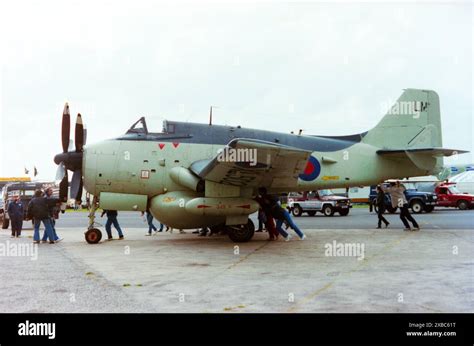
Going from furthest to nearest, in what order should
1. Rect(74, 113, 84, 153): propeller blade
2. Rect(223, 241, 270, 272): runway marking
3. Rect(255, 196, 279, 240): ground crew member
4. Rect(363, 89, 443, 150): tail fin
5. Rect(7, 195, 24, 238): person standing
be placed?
Rect(7, 195, 24, 238): person standing → Rect(363, 89, 443, 150): tail fin → Rect(255, 196, 279, 240): ground crew member → Rect(74, 113, 84, 153): propeller blade → Rect(223, 241, 270, 272): runway marking

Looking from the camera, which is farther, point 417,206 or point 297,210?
point 297,210

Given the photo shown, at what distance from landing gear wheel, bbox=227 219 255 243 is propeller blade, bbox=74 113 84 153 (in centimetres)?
523

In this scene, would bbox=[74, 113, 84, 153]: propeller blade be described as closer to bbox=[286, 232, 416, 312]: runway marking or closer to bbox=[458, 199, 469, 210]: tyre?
bbox=[286, 232, 416, 312]: runway marking

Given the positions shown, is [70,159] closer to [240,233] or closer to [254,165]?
[240,233]

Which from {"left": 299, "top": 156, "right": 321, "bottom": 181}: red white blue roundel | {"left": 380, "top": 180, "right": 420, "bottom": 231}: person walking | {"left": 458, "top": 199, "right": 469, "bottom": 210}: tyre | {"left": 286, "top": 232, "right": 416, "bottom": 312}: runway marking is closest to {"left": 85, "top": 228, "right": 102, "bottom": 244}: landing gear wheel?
{"left": 299, "top": 156, "right": 321, "bottom": 181}: red white blue roundel

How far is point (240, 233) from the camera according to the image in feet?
43.5

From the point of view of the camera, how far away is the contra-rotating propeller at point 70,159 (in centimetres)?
1340

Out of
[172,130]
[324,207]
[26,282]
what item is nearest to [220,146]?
[172,130]

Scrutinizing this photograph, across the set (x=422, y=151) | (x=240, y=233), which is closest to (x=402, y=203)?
(x=422, y=151)

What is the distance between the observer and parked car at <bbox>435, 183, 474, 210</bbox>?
33.9m

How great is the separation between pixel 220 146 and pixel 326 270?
6.73m

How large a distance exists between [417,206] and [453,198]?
7494mm

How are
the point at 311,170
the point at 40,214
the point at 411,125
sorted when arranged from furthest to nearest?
the point at 411,125
the point at 311,170
the point at 40,214

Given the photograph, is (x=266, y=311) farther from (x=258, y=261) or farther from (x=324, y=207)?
(x=324, y=207)
